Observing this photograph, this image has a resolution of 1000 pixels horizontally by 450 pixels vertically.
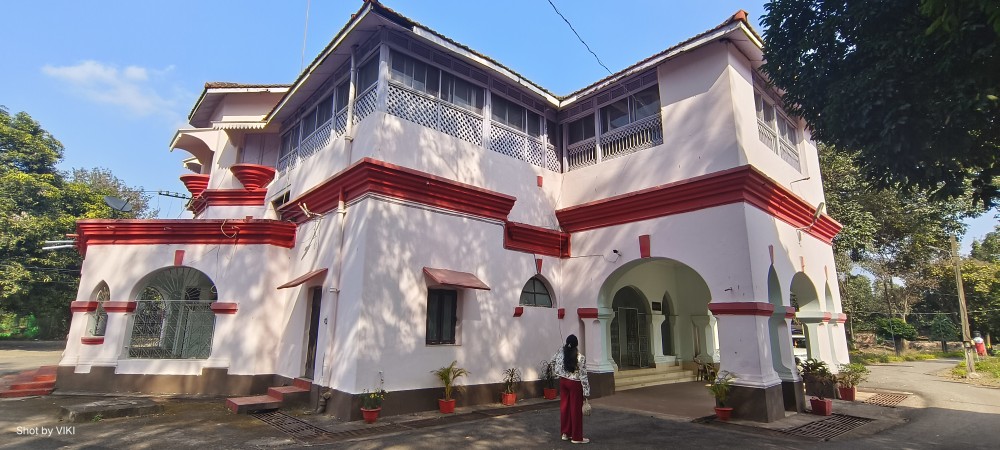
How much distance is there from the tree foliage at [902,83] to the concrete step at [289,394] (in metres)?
8.59

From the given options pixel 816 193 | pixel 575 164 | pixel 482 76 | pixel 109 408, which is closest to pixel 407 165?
pixel 482 76

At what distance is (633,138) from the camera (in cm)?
995

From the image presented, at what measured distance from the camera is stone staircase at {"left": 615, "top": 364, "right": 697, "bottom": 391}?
36.6ft

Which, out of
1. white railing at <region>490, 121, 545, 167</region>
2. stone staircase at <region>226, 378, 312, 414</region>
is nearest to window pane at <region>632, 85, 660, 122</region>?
white railing at <region>490, 121, 545, 167</region>

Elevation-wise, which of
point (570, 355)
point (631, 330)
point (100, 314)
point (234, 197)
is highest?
point (234, 197)

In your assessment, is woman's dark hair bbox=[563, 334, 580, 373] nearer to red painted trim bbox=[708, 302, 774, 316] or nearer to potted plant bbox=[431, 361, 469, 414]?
potted plant bbox=[431, 361, 469, 414]

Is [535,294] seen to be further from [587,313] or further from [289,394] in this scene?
[289,394]

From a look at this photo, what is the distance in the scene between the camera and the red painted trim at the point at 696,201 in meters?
7.96

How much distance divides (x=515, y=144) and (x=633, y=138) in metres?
2.42

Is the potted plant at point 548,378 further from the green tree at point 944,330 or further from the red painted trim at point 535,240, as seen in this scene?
the green tree at point 944,330

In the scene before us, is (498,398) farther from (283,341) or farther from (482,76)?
(482,76)

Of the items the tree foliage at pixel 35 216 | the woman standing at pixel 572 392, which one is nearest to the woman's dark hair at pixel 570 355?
the woman standing at pixel 572 392

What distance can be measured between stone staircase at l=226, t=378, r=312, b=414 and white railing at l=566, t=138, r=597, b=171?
690 centimetres

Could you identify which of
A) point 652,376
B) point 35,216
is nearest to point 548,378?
point 652,376
